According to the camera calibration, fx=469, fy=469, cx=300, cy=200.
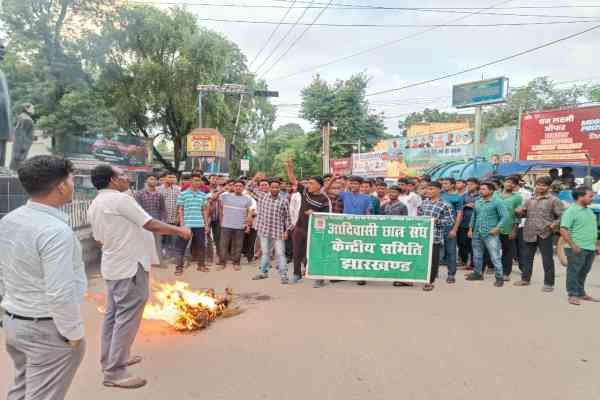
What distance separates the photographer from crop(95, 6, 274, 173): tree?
27234 millimetres

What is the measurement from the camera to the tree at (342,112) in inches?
1452

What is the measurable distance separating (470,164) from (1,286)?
1378 centimetres

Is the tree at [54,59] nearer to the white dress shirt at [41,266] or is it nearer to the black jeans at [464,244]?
the black jeans at [464,244]

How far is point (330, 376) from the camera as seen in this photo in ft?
12.5

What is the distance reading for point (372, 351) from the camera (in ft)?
14.4

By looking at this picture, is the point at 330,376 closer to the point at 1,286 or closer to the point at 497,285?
the point at 1,286

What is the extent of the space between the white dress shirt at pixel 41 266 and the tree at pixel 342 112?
35.5m

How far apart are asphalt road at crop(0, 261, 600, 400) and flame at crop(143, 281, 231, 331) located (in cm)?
12

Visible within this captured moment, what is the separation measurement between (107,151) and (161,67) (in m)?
6.09

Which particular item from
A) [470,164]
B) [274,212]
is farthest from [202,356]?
[470,164]

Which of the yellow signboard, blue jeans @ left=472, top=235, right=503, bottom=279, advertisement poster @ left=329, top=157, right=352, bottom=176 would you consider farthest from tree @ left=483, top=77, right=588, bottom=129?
blue jeans @ left=472, top=235, right=503, bottom=279

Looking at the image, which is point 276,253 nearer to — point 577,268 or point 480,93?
point 577,268

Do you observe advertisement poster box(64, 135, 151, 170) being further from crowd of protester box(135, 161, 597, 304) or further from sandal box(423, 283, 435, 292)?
sandal box(423, 283, 435, 292)

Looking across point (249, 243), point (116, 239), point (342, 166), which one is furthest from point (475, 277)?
point (342, 166)
